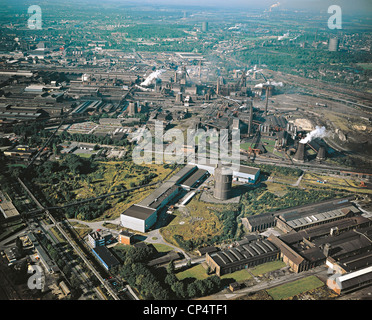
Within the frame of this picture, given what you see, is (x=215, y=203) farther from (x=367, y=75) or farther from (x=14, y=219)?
(x=367, y=75)

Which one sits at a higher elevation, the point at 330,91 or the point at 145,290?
the point at 330,91

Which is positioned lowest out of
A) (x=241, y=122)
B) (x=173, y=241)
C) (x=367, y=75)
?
(x=173, y=241)

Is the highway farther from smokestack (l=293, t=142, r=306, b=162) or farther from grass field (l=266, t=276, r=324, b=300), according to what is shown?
smokestack (l=293, t=142, r=306, b=162)

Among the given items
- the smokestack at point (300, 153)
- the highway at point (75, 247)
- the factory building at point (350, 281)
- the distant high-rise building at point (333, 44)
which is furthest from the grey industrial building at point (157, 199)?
the distant high-rise building at point (333, 44)

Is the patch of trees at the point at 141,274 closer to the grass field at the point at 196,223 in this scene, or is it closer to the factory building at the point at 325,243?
the grass field at the point at 196,223

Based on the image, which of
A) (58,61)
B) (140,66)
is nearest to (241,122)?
(140,66)

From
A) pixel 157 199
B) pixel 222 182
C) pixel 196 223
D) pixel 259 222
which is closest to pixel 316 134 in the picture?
pixel 222 182
